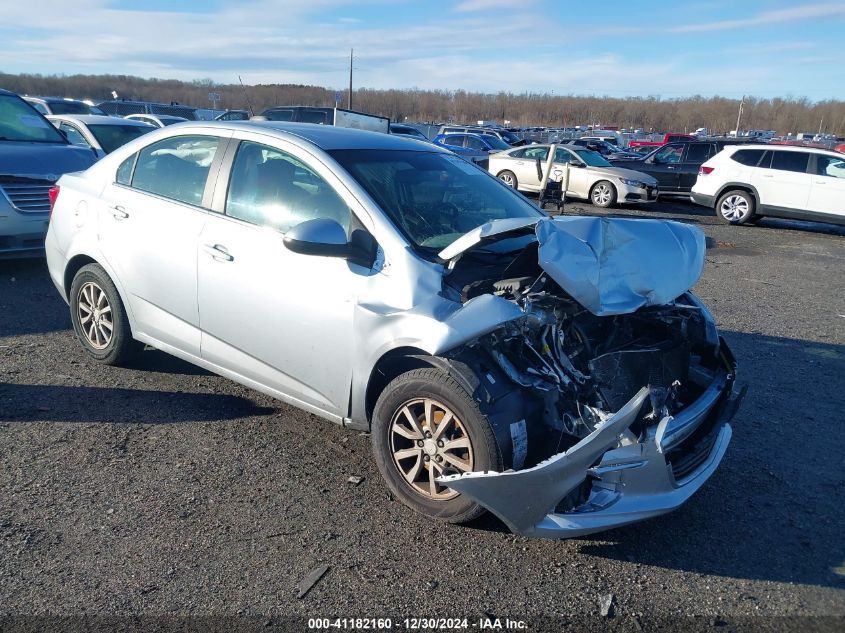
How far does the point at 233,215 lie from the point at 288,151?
0.51m

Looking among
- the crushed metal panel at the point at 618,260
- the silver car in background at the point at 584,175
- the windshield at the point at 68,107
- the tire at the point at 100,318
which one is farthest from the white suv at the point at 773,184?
the windshield at the point at 68,107

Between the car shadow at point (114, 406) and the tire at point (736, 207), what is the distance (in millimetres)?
13816

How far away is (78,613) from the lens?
2719mm

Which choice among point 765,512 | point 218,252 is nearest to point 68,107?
point 218,252

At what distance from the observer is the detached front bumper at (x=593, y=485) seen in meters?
2.83

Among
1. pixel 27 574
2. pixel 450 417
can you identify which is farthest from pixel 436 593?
pixel 27 574

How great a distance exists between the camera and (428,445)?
11.0 ft

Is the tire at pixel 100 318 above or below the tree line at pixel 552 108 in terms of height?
below

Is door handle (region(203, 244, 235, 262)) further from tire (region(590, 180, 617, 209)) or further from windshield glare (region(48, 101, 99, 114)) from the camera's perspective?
windshield glare (region(48, 101, 99, 114))

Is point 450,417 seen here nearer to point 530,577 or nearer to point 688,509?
point 530,577

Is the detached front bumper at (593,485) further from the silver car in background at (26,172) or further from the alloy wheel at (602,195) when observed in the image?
the alloy wheel at (602,195)

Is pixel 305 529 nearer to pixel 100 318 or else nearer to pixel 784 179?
pixel 100 318

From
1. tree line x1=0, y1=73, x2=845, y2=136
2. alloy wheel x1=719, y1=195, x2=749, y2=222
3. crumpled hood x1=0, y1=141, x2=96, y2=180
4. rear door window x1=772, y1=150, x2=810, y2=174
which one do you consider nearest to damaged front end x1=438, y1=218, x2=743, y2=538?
crumpled hood x1=0, y1=141, x2=96, y2=180

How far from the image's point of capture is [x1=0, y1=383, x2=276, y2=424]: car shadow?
14.5ft
